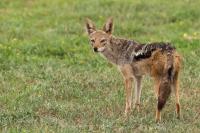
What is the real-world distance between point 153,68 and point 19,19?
26.4ft

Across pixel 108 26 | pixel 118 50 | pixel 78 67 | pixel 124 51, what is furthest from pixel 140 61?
pixel 78 67

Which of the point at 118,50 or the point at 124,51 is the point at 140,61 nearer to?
the point at 124,51

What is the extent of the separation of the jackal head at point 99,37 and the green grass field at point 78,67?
885 mm

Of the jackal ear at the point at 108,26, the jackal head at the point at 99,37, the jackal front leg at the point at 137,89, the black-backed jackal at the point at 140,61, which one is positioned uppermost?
the jackal ear at the point at 108,26

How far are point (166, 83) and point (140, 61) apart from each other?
780mm

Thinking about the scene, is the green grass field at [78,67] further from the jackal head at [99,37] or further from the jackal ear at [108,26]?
the jackal ear at [108,26]

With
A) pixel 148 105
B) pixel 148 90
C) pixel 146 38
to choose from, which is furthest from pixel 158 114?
pixel 146 38

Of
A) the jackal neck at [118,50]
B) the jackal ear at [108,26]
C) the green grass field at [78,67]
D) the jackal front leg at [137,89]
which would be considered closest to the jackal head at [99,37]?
the jackal ear at [108,26]

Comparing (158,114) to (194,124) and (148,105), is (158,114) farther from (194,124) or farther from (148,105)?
(148,105)

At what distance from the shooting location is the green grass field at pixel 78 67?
984cm

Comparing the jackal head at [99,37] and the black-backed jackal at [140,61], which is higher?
the jackal head at [99,37]

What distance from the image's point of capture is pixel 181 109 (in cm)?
1066

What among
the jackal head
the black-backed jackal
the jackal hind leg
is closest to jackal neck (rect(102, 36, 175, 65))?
the black-backed jackal

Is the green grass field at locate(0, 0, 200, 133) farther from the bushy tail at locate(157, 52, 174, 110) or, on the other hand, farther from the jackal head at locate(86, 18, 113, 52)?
the jackal head at locate(86, 18, 113, 52)
